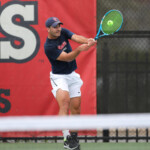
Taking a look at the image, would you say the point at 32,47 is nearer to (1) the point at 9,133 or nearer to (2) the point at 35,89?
(2) the point at 35,89

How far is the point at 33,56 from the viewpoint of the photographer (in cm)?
636

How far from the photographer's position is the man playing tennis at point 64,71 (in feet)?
17.7

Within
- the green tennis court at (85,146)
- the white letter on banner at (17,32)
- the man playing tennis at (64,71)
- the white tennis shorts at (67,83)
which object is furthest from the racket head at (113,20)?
the green tennis court at (85,146)

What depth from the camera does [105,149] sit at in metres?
6.01

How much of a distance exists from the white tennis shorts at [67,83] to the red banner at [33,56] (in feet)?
2.07

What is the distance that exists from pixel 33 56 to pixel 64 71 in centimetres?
88

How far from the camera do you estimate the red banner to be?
631 cm

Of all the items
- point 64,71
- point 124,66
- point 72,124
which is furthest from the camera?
point 124,66

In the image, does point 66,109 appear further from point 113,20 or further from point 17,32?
point 17,32

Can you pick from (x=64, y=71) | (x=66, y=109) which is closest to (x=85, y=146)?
(x=66, y=109)

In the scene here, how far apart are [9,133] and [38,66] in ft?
3.54

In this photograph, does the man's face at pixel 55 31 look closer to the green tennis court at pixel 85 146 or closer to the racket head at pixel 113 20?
the racket head at pixel 113 20

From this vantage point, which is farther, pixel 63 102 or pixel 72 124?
pixel 63 102

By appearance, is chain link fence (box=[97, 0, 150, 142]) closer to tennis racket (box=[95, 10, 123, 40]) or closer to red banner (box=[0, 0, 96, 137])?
red banner (box=[0, 0, 96, 137])
